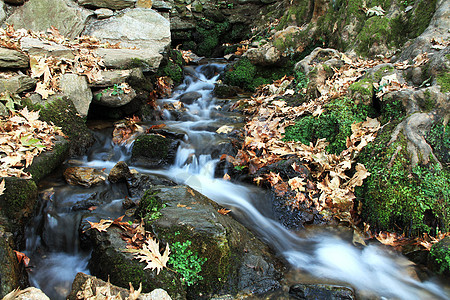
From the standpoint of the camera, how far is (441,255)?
354cm

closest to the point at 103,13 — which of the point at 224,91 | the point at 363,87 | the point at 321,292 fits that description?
the point at 224,91

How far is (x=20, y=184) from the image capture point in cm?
372

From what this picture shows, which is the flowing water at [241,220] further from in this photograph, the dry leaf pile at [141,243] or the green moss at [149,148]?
the dry leaf pile at [141,243]

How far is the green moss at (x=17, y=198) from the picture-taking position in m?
3.55

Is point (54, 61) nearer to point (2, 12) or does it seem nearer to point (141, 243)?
point (2, 12)

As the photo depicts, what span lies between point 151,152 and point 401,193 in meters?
4.62

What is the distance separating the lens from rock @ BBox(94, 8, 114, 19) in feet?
29.5

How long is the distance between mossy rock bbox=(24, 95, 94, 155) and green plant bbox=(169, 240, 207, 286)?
3893 mm

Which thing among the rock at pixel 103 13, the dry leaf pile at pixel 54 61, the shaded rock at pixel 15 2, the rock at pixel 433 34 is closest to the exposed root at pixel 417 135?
the rock at pixel 433 34

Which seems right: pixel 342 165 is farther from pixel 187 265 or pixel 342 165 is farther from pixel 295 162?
pixel 187 265

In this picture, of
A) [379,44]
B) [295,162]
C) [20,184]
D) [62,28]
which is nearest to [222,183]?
[295,162]

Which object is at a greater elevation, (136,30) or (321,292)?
(136,30)

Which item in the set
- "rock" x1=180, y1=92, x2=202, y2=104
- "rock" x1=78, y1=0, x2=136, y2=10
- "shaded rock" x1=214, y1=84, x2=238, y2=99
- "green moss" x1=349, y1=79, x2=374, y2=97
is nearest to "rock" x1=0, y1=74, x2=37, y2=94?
"rock" x1=180, y1=92, x2=202, y2=104

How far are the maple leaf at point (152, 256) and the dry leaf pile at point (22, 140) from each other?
7.86 feet
